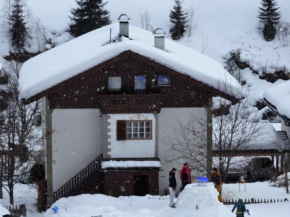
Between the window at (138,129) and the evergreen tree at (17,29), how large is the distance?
112 feet

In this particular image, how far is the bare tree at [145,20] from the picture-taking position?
63287 mm

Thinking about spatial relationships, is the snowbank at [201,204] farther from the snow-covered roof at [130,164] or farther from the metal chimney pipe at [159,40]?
the metal chimney pipe at [159,40]

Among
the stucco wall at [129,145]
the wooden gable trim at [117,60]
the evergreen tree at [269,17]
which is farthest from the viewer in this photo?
the evergreen tree at [269,17]

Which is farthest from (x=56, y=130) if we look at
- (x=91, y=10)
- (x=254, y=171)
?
(x=91, y=10)

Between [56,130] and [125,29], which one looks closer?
[56,130]

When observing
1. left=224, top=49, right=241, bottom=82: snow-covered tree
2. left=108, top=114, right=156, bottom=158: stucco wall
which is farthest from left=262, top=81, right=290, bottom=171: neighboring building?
left=224, top=49, right=241, bottom=82: snow-covered tree

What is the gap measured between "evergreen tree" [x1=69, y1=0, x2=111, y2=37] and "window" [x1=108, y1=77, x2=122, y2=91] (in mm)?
31622

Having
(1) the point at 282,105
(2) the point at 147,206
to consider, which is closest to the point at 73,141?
(2) the point at 147,206

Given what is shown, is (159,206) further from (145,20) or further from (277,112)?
(145,20)

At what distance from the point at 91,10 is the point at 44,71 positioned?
3024cm

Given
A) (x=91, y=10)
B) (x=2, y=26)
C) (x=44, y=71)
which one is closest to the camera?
(x=44, y=71)

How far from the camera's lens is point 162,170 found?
26922 mm

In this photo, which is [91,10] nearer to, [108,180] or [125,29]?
[125,29]

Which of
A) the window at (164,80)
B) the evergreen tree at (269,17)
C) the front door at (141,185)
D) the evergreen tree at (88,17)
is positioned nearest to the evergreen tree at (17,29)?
the evergreen tree at (88,17)
